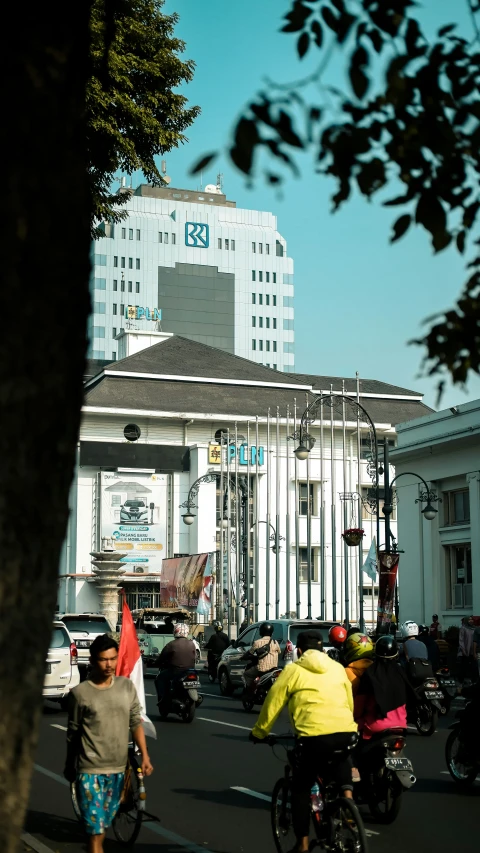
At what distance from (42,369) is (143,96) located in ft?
46.8

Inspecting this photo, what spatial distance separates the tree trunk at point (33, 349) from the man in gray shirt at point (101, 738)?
15.1 feet

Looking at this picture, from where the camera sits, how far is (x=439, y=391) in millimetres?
5094

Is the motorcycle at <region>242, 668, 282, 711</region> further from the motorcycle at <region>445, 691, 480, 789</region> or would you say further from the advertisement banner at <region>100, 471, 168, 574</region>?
the advertisement banner at <region>100, 471, 168, 574</region>

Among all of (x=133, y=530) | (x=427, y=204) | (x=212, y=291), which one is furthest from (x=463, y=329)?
(x=212, y=291)

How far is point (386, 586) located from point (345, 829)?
1953cm

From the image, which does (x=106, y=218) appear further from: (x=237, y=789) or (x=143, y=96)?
(x=237, y=789)

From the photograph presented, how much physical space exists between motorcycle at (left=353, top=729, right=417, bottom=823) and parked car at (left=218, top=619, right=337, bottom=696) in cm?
1408

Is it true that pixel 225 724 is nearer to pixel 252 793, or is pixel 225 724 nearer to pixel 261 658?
pixel 261 658

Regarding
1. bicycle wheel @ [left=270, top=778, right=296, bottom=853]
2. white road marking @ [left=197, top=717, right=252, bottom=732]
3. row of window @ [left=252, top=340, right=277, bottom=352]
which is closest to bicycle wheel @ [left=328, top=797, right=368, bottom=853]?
bicycle wheel @ [left=270, top=778, right=296, bottom=853]

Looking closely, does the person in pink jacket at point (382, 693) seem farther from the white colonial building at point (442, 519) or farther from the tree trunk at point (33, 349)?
the white colonial building at point (442, 519)

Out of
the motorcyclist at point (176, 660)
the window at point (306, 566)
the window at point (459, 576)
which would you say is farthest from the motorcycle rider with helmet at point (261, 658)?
the window at point (306, 566)

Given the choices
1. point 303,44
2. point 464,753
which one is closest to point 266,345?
point 464,753

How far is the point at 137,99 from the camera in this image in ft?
55.3

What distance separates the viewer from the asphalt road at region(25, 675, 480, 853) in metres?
9.73
